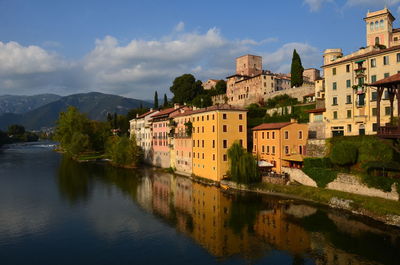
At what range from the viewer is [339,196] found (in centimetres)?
3525

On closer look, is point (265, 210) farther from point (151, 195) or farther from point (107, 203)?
point (107, 203)

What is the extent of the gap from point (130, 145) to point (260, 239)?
50940 mm

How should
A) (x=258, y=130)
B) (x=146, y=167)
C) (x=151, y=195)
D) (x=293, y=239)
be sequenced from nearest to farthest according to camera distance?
(x=293, y=239) → (x=151, y=195) → (x=258, y=130) → (x=146, y=167)

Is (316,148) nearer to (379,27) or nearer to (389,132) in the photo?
(389,132)

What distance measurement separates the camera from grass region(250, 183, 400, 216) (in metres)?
29.9

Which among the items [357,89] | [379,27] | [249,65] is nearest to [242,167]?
→ [357,89]

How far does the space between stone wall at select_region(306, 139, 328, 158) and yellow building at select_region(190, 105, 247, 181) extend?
394 inches

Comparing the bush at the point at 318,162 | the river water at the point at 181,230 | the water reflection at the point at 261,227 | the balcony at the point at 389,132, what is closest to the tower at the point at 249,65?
the water reflection at the point at 261,227

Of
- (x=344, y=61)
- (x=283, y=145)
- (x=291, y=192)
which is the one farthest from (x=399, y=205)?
(x=344, y=61)

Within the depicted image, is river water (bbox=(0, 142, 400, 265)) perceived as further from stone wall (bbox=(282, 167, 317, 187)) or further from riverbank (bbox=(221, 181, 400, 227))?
stone wall (bbox=(282, 167, 317, 187))

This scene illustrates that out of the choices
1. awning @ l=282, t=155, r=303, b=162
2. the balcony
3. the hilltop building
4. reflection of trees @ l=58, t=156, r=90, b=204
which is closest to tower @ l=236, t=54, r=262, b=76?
the hilltop building

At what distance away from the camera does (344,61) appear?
151 feet

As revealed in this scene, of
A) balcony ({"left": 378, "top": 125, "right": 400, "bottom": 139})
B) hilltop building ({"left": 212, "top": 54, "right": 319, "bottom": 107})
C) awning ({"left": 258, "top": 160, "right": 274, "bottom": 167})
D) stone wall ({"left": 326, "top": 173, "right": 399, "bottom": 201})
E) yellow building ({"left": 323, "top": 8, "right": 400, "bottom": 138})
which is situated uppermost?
hilltop building ({"left": 212, "top": 54, "right": 319, "bottom": 107})

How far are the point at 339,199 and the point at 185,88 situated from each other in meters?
77.1
